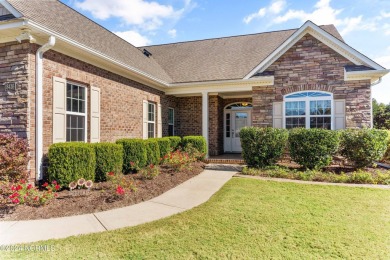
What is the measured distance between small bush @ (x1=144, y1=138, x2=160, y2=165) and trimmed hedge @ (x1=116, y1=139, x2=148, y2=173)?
428mm

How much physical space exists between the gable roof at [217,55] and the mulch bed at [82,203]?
680 cm

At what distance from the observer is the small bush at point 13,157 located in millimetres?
5383

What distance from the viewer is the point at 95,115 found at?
7.94 metres

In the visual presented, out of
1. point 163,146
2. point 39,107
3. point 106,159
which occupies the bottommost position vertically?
point 106,159

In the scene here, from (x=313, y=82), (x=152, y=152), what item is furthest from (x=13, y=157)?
(x=313, y=82)

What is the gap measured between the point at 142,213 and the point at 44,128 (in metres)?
3.68

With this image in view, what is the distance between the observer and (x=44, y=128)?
625 cm

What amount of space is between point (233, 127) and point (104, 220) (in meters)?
10.9

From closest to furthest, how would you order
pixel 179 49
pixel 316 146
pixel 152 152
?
pixel 316 146 → pixel 152 152 → pixel 179 49

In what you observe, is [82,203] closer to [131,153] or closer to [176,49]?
[131,153]

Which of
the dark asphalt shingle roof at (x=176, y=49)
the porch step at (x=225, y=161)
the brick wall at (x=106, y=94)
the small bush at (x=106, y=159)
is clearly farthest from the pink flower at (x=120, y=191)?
the porch step at (x=225, y=161)

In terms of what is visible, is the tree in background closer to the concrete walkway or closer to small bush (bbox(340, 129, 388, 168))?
small bush (bbox(340, 129, 388, 168))

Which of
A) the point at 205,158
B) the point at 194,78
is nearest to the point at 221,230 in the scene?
the point at 205,158

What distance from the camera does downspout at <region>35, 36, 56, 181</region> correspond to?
238 inches
